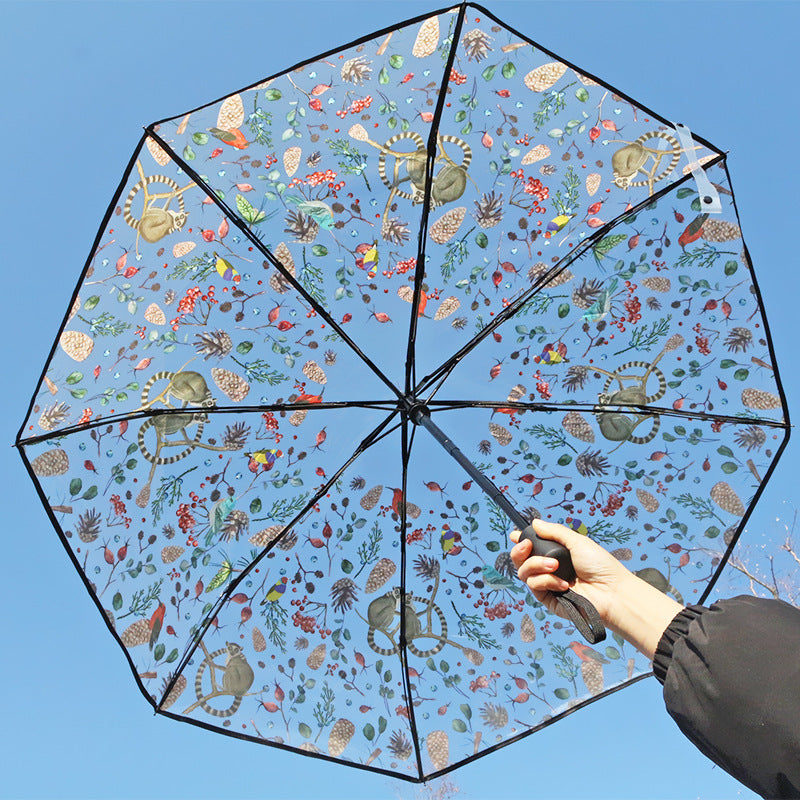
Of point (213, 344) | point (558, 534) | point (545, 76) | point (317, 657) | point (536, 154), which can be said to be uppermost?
point (545, 76)

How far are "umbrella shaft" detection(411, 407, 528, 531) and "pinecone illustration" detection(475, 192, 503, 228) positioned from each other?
3.00ft

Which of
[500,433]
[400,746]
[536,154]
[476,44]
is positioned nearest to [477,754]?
[400,746]

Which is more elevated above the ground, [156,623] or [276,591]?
[276,591]

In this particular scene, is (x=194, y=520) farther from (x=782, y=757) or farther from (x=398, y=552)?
(x=782, y=757)

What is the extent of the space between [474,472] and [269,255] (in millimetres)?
1351

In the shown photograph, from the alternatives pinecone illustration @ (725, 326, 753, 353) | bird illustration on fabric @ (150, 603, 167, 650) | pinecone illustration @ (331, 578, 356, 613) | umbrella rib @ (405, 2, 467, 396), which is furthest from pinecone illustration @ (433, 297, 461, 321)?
bird illustration on fabric @ (150, 603, 167, 650)

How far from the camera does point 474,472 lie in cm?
222

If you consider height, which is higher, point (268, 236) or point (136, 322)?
point (268, 236)

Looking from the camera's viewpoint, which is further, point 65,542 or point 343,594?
point 343,594

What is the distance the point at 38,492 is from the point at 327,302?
4.78 ft

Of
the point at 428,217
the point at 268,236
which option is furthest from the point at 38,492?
the point at 428,217

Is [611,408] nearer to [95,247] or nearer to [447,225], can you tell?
[447,225]

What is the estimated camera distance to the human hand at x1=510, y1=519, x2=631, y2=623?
1476mm

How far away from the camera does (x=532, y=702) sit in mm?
2918
